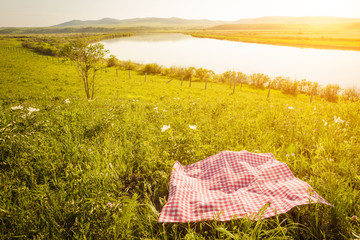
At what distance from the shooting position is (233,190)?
338cm

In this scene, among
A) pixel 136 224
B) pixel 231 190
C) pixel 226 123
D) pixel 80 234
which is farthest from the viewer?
pixel 226 123

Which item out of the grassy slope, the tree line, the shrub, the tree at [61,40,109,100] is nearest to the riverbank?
the grassy slope

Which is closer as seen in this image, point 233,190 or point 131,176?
point 233,190

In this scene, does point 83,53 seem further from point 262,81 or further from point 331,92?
point 331,92

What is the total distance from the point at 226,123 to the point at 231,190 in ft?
11.2

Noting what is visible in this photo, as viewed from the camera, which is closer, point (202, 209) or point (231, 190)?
point (202, 209)

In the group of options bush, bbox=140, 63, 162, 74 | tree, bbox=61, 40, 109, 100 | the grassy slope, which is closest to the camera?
tree, bbox=61, 40, 109, 100

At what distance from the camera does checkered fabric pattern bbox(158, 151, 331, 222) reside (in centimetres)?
274

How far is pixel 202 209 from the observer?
2.85 metres

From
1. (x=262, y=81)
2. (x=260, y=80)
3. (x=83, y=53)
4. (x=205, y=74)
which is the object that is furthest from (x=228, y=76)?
(x=83, y=53)

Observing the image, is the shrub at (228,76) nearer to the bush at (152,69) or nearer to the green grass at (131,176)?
the bush at (152,69)

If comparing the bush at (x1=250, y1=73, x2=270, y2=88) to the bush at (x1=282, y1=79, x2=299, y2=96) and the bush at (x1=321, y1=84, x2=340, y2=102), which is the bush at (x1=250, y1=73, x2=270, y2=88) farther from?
the bush at (x1=321, y1=84, x2=340, y2=102)

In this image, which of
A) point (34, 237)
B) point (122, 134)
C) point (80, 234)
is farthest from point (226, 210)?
point (122, 134)

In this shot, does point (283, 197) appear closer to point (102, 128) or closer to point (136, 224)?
Result: point (136, 224)
